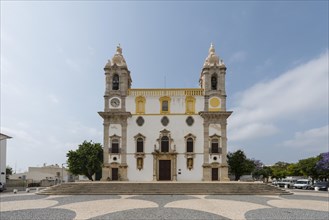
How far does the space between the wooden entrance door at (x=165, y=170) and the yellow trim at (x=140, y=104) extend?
6.69 meters

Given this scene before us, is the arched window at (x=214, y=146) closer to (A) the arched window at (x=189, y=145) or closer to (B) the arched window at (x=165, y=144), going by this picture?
(A) the arched window at (x=189, y=145)

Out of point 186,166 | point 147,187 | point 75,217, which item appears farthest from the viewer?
point 186,166

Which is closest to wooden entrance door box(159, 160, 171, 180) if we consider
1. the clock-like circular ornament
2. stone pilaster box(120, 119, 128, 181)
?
stone pilaster box(120, 119, 128, 181)

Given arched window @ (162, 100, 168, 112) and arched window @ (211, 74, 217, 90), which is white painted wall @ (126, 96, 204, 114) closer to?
arched window @ (162, 100, 168, 112)

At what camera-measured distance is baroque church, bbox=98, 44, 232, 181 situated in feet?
109

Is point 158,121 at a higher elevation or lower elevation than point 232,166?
higher

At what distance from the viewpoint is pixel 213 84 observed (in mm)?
Answer: 35500

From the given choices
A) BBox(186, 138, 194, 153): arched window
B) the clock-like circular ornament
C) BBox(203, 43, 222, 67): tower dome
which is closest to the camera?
BBox(186, 138, 194, 153): arched window

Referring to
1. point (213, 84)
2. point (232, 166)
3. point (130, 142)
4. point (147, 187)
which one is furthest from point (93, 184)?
point (232, 166)

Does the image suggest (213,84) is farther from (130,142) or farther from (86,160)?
(86,160)

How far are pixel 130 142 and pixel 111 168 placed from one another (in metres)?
3.80

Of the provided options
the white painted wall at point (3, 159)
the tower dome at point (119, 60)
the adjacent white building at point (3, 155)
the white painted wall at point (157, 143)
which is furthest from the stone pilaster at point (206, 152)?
the adjacent white building at point (3, 155)

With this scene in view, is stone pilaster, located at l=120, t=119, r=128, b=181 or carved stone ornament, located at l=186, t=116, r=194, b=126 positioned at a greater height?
carved stone ornament, located at l=186, t=116, r=194, b=126

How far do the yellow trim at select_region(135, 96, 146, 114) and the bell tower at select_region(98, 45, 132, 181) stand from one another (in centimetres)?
140
